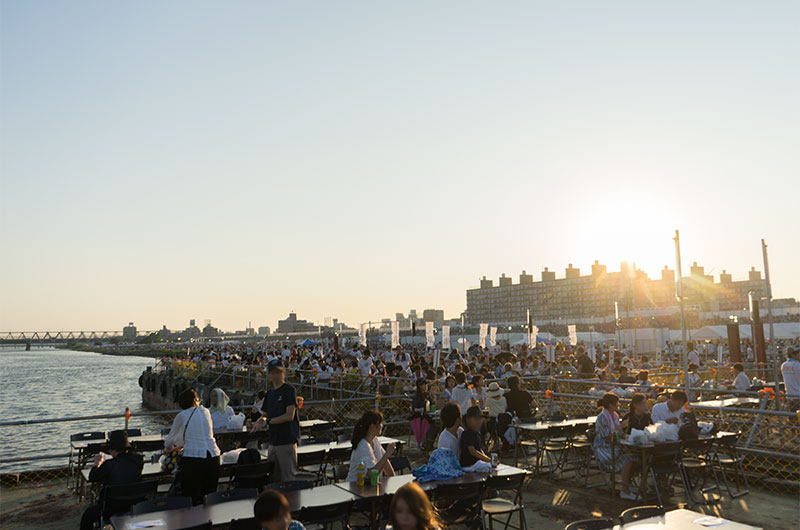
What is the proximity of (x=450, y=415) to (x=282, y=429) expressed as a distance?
2.00 metres

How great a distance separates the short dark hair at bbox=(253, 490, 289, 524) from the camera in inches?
130

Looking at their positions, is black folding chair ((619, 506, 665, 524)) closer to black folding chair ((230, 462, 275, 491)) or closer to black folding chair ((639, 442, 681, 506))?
black folding chair ((639, 442, 681, 506))

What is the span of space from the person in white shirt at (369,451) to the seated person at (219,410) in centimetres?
309

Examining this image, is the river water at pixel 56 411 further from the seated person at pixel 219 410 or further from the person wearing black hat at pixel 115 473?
the person wearing black hat at pixel 115 473

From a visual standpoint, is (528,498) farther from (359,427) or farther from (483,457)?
(359,427)

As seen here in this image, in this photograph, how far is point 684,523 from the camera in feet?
13.5

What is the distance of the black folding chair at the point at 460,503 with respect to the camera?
200 inches

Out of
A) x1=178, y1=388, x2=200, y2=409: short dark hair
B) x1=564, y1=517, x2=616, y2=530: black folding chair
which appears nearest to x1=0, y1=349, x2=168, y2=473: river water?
x1=178, y1=388, x2=200, y2=409: short dark hair

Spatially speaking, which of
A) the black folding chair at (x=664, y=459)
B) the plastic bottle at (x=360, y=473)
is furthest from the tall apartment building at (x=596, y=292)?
the plastic bottle at (x=360, y=473)

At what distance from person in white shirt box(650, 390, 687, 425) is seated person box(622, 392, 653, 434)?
0.87 ft

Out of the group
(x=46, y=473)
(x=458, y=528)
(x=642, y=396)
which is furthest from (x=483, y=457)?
(x=46, y=473)

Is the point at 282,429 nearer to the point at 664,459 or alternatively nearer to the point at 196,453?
the point at 196,453

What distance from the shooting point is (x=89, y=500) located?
24.8 feet

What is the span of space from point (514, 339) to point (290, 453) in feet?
110
